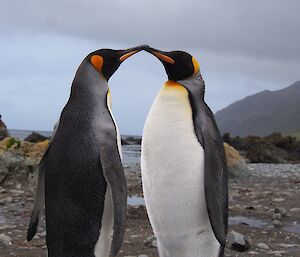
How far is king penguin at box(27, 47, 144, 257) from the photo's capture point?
13.4 ft

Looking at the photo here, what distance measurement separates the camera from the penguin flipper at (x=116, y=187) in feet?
13.0

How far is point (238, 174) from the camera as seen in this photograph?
16.2 metres

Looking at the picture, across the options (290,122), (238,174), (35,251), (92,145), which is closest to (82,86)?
(92,145)

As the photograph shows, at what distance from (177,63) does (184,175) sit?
3.12ft

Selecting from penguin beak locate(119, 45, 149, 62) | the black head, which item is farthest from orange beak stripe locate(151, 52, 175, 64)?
the black head

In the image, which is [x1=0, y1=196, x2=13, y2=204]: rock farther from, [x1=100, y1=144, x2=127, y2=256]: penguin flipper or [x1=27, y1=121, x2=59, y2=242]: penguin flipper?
[x1=100, y1=144, x2=127, y2=256]: penguin flipper

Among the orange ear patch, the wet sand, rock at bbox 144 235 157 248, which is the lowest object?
the wet sand

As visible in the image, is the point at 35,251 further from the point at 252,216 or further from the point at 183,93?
the point at 252,216

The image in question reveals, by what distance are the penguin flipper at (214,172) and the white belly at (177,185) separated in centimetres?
8

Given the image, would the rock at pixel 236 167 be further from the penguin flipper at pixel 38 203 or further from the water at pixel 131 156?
the penguin flipper at pixel 38 203

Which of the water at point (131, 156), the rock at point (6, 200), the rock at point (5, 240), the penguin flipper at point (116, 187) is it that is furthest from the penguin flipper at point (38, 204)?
the water at point (131, 156)

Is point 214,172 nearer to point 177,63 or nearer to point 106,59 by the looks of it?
point 177,63

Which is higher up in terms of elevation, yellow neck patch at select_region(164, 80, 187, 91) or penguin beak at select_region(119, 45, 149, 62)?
penguin beak at select_region(119, 45, 149, 62)

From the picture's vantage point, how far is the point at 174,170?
4.42m
